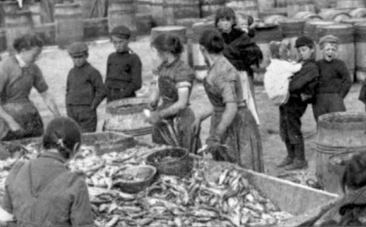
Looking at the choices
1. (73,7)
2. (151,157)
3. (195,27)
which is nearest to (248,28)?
(151,157)

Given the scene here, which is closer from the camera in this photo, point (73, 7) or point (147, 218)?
point (147, 218)

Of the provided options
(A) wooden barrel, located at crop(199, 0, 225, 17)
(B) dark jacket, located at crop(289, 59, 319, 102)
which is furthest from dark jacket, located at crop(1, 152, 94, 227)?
(A) wooden barrel, located at crop(199, 0, 225, 17)

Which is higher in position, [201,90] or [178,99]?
[178,99]

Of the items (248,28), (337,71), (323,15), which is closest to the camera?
(337,71)

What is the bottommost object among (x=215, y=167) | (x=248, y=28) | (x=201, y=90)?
(x=201, y=90)

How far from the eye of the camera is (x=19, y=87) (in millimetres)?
7930

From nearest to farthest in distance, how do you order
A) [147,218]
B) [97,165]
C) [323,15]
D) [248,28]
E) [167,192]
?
[147,218], [167,192], [97,165], [248,28], [323,15]

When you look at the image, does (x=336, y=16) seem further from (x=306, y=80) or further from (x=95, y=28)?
(x=95, y=28)

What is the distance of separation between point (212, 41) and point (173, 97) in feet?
2.85

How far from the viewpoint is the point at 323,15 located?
1446cm

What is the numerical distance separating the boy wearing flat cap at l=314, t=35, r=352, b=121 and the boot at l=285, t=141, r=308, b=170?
0.59 m

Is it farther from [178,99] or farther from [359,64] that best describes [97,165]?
[359,64]

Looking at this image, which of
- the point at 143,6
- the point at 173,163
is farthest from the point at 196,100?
the point at 143,6

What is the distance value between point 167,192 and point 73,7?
11541 mm
